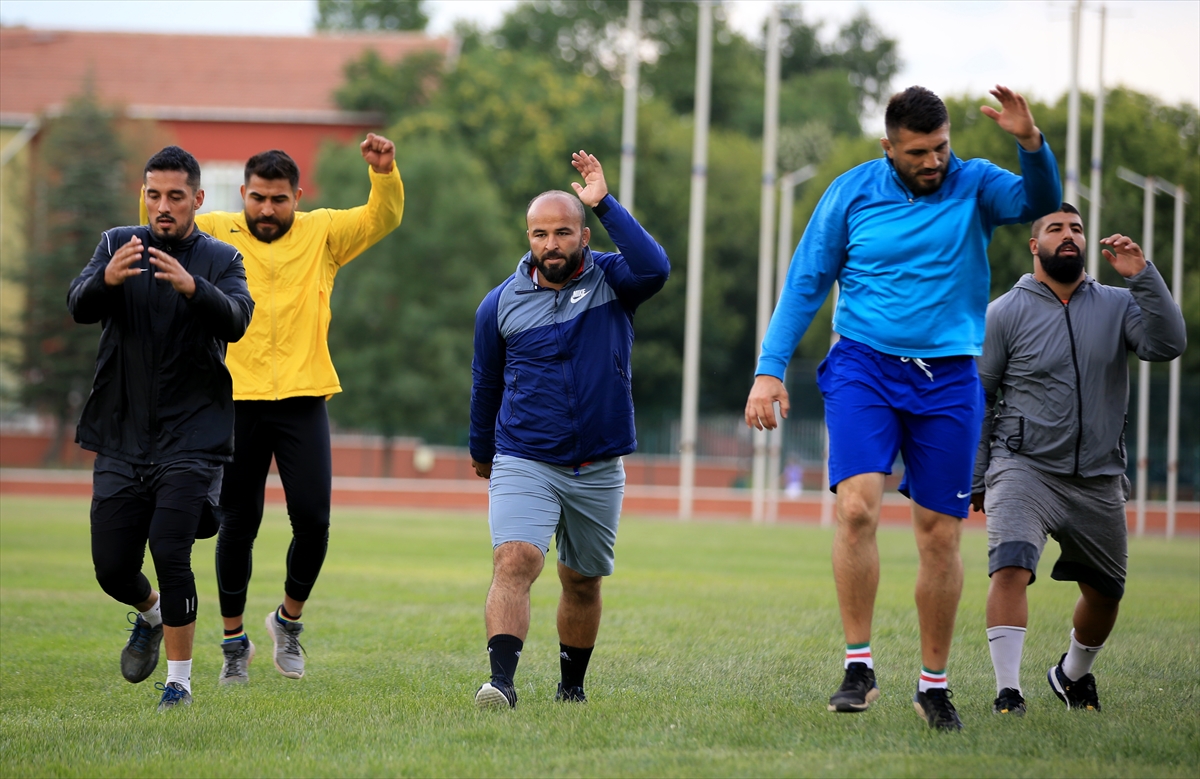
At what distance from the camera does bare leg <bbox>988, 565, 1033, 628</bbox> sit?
622 cm

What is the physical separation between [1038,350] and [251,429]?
3882mm

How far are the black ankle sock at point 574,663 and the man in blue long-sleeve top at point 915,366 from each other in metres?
1.37

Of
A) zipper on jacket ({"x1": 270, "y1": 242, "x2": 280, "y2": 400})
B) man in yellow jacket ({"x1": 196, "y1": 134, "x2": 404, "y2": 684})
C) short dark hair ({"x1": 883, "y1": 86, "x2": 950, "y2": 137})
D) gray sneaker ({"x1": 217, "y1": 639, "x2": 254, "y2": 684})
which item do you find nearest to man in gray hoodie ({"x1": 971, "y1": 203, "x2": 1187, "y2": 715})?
short dark hair ({"x1": 883, "y1": 86, "x2": 950, "y2": 137})

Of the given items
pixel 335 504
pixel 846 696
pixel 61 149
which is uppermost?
pixel 61 149

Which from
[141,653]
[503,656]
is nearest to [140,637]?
[141,653]

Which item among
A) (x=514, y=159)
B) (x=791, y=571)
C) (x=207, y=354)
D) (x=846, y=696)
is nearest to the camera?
(x=846, y=696)

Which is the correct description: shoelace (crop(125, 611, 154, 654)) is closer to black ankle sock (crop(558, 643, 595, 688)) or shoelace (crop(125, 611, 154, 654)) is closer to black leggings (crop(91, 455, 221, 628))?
black leggings (crop(91, 455, 221, 628))

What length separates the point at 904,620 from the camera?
10.0 meters

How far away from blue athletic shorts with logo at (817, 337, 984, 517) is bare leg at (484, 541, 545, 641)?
1366 mm

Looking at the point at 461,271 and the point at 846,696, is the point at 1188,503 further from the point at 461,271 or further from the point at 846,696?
the point at 846,696

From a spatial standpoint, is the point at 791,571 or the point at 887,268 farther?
the point at 791,571

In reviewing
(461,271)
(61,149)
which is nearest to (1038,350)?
(461,271)

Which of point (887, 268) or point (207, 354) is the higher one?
point (887, 268)

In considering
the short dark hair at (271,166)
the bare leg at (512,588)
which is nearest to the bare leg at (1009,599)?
the bare leg at (512,588)
